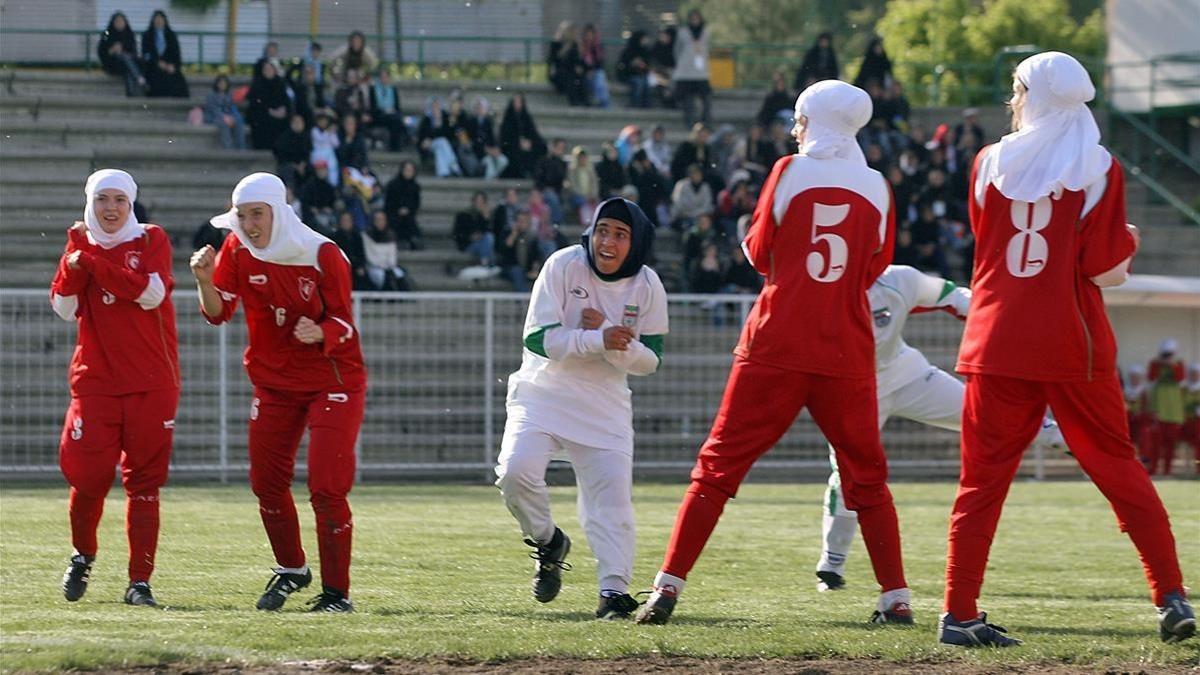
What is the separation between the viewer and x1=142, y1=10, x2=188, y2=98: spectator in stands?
2372 centimetres

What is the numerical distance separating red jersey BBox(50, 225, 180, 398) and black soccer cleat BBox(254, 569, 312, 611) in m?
1.06

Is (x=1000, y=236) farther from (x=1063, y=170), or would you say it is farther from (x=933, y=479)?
(x=933, y=479)

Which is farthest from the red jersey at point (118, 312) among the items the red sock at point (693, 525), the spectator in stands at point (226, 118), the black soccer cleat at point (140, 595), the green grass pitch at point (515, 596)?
the spectator in stands at point (226, 118)

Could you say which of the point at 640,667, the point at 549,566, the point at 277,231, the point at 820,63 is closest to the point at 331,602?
the point at 549,566

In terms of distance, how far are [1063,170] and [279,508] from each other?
12.7 ft

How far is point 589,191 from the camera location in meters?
22.8

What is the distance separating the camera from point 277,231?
813 cm

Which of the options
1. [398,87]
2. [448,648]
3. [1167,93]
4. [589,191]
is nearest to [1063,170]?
[448,648]

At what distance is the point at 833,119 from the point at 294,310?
258 cm

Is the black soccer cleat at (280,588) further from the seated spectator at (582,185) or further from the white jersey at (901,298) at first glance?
the seated spectator at (582,185)

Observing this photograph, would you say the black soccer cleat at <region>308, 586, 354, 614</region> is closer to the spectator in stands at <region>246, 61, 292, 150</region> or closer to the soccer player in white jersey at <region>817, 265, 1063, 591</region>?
the soccer player in white jersey at <region>817, 265, 1063, 591</region>

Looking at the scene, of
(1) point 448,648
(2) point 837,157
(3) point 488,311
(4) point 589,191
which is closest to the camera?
(1) point 448,648

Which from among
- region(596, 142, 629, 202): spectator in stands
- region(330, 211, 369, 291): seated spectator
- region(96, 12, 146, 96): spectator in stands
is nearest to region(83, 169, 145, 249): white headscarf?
region(330, 211, 369, 291): seated spectator

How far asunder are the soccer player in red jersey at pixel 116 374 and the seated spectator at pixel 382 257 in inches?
437
